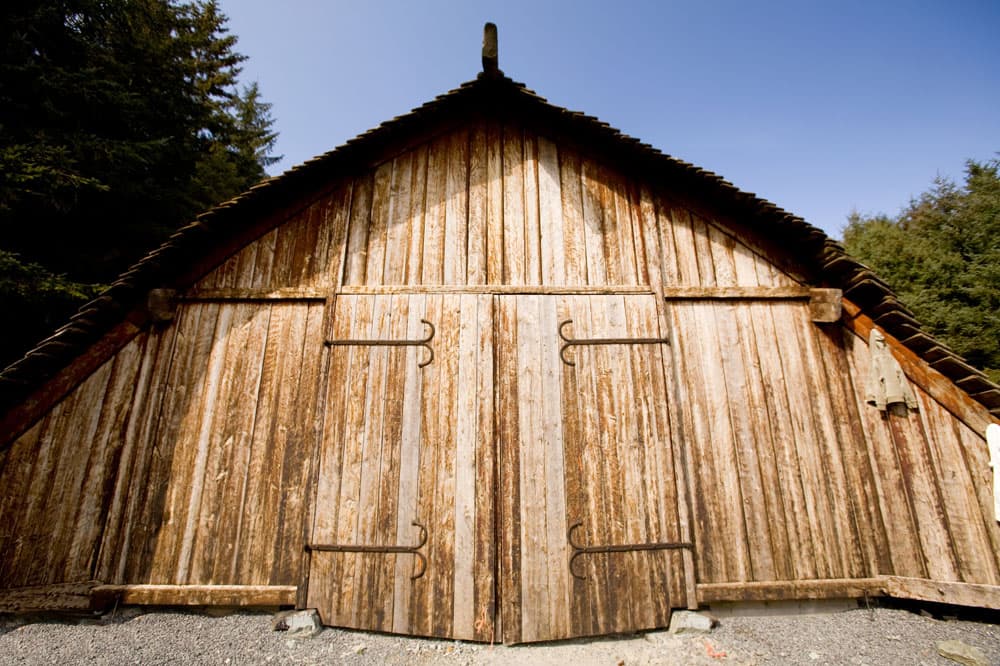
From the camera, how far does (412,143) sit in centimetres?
477

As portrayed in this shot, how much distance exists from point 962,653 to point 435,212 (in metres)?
5.88

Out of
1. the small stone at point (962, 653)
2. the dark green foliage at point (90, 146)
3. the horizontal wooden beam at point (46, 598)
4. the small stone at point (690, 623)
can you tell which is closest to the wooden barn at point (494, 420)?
the horizontal wooden beam at point (46, 598)

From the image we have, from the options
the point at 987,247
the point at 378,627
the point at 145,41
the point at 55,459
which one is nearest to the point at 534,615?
the point at 378,627

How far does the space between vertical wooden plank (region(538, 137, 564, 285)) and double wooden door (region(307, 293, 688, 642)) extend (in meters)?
0.37

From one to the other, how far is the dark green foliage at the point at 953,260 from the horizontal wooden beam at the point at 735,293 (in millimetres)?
13715

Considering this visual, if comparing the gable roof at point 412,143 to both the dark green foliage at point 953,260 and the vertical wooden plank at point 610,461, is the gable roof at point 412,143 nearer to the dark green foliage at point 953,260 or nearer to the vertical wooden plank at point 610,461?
the vertical wooden plank at point 610,461

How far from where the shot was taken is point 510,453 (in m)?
3.73

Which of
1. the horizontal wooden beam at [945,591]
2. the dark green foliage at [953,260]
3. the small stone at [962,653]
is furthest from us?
the dark green foliage at [953,260]

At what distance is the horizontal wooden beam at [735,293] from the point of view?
4227mm

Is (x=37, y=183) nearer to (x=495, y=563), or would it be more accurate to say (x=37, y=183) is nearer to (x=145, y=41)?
(x=145, y=41)

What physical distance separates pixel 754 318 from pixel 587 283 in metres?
1.84

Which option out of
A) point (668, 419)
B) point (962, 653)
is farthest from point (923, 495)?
point (668, 419)

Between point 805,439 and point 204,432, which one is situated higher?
point 204,432

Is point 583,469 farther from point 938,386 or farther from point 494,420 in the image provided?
point 938,386
